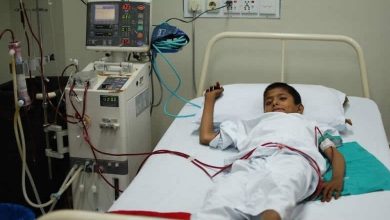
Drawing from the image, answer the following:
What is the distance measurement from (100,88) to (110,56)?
322 millimetres

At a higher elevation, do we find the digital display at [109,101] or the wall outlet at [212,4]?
the wall outlet at [212,4]

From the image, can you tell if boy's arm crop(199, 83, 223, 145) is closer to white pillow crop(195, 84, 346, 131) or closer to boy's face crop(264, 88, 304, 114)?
white pillow crop(195, 84, 346, 131)

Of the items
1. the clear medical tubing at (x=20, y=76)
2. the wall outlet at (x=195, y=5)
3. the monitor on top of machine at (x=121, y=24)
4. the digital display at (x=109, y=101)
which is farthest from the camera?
the wall outlet at (x=195, y=5)

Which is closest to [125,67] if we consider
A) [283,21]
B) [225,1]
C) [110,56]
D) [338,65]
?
[110,56]

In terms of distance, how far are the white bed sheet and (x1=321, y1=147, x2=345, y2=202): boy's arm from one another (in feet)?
0.11

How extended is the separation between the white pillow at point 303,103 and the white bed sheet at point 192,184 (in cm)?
11

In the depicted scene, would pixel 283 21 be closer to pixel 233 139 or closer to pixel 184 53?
pixel 184 53

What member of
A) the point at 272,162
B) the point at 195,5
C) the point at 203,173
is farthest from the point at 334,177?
the point at 195,5

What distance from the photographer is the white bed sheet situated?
1.37 meters

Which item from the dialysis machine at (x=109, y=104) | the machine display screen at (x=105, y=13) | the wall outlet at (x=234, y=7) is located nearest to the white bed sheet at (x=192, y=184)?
the dialysis machine at (x=109, y=104)

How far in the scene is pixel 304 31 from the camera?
8.38 ft

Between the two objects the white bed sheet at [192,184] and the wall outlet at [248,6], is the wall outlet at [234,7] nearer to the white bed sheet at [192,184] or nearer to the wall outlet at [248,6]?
the wall outlet at [248,6]

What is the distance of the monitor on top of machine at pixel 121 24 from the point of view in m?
2.08

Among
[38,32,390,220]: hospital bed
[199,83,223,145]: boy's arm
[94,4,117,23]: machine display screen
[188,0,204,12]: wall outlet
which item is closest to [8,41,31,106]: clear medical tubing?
[94,4,117,23]: machine display screen
